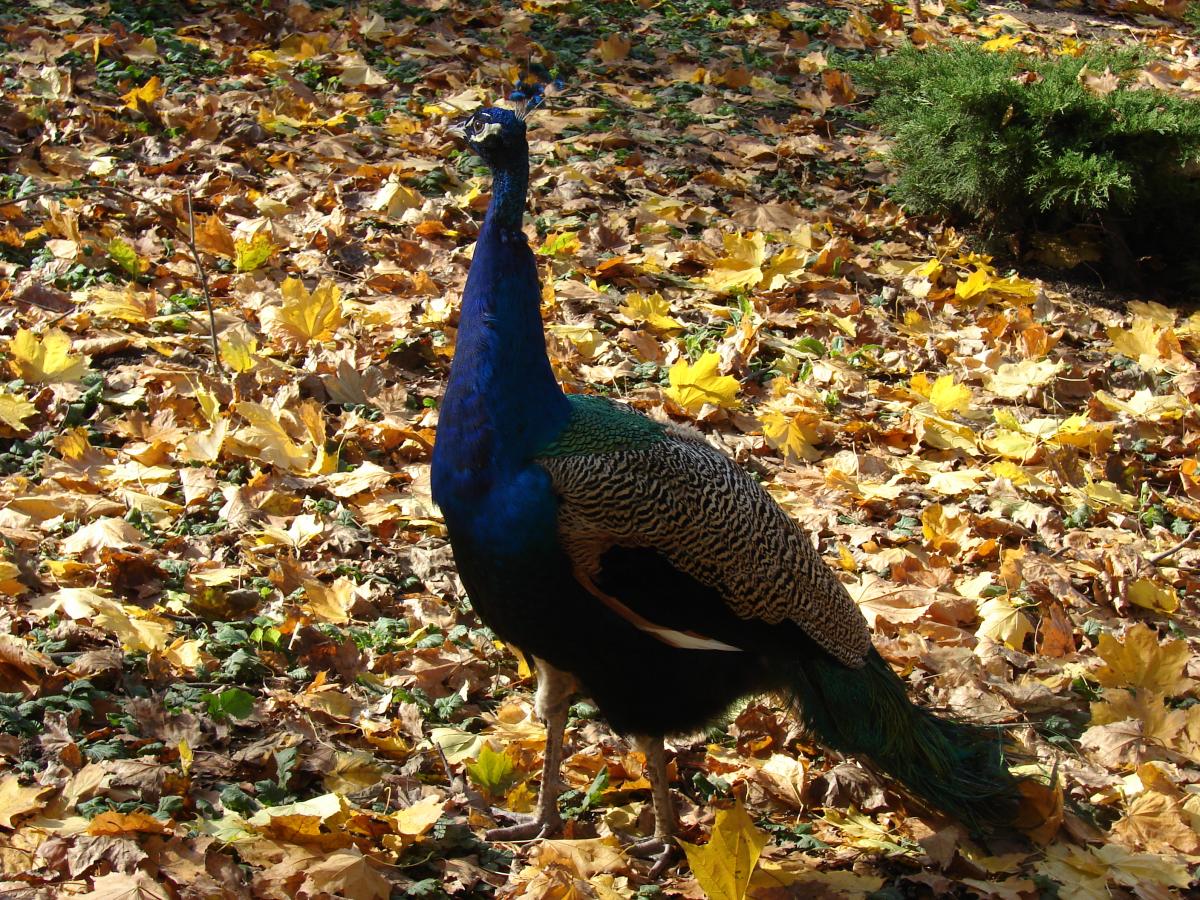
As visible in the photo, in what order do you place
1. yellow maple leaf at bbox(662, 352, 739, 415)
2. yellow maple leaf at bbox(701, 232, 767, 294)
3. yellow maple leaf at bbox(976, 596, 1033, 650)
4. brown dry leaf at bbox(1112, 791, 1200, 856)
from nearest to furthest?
1. brown dry leaf at bbox(1112, 791, 1200, 856)
2. yellow maple leaf at bbox(976, 596, 1033, 650)
3. yellow maple leaf at bbox(662, 352, 739, 415)
4. yellow maple leaf at bbox(701, 232, 767, 294)

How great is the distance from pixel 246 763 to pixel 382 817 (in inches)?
14.5

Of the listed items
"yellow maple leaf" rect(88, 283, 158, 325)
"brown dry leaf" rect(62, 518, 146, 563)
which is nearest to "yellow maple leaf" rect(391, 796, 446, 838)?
"brown dry leaf" rect(62, 518, 146, 563)

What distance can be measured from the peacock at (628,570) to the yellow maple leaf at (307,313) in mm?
1620

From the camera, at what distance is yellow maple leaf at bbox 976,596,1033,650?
3.66 meters

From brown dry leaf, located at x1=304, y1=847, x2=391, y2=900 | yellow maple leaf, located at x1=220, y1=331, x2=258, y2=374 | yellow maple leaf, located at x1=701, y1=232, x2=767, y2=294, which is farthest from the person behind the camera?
yellow maple leaf, located at x1=701, y1=232, x2=767, y2=294

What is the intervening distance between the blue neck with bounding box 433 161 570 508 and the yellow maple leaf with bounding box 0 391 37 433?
1.73m

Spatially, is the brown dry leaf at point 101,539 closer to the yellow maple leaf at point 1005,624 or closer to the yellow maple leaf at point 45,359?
the yellow maple leaf at point 45,359

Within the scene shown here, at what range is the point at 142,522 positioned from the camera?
360 centimetres

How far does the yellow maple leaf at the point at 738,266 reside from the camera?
5.27 metres

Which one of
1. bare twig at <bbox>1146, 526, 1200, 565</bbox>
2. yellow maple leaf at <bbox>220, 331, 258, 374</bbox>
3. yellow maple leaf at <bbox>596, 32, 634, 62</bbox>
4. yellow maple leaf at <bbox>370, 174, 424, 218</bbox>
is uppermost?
yellow maple leaf at <bbox>596, 32, 634, 62</bbox>

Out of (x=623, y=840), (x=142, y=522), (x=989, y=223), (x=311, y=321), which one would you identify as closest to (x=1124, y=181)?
(x=989, y=223)

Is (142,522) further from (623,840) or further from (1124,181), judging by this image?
(1124,181)

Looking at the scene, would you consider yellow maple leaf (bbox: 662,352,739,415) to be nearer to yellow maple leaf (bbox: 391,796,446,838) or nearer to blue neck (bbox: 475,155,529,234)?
blue neck (bbox: 475,155,529,234)

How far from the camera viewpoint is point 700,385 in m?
4.44
